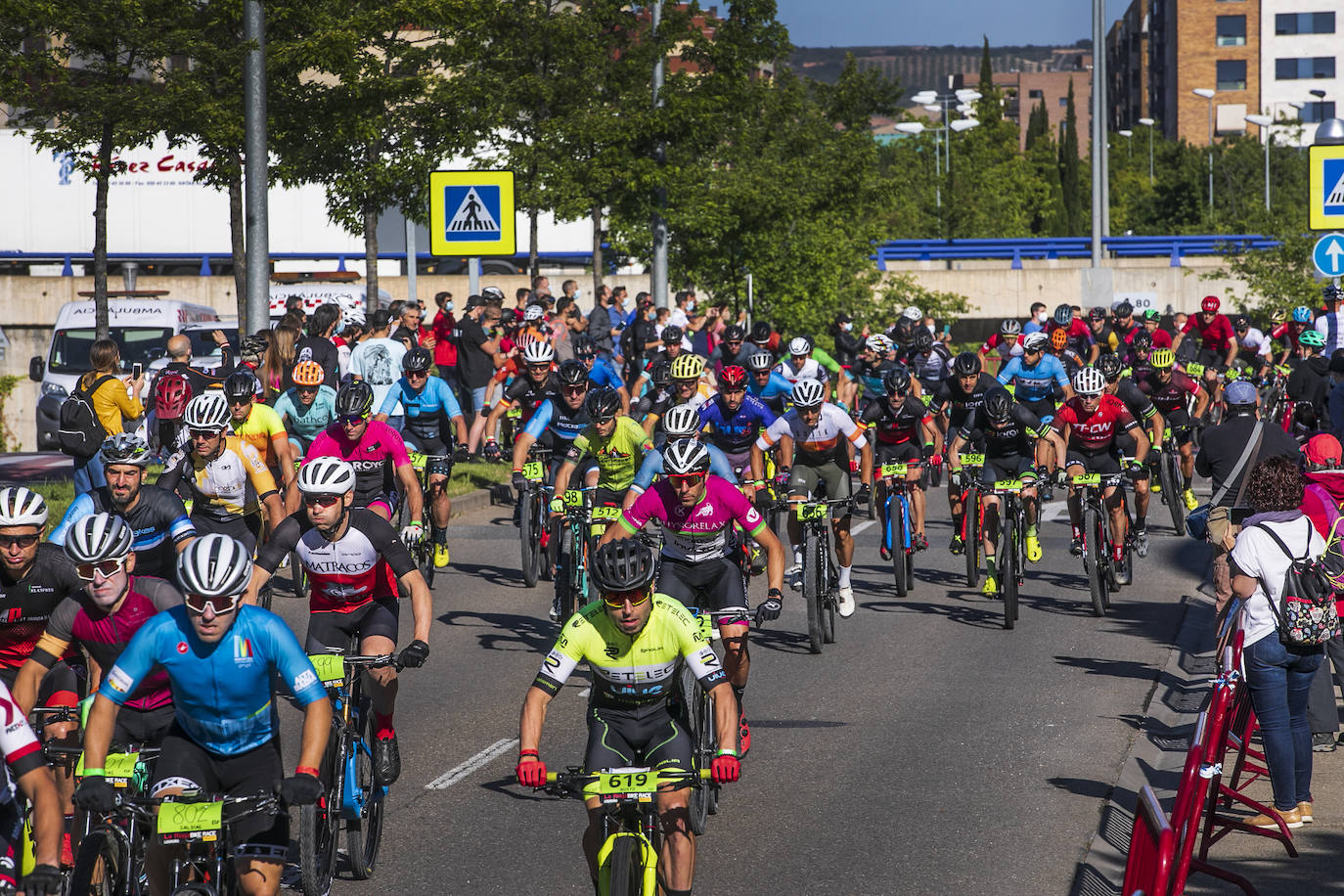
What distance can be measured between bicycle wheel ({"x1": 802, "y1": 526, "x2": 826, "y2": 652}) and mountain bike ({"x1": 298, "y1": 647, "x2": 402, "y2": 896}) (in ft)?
17.1

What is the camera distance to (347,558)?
8203mm

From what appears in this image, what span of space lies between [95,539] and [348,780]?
1.54 meters

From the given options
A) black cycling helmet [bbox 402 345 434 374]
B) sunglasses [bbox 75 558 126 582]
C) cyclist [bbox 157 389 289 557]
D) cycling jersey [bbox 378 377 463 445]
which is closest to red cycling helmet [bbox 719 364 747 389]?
cycling jersey [bbox 378 377 463 445]

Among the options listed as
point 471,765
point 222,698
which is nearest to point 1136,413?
point 471,765

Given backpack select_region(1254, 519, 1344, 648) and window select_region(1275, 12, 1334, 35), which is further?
window select_region(1275, 12, 1334, 35)

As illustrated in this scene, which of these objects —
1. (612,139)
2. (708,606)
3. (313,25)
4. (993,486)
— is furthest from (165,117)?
(708,606)

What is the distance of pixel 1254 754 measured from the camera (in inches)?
344

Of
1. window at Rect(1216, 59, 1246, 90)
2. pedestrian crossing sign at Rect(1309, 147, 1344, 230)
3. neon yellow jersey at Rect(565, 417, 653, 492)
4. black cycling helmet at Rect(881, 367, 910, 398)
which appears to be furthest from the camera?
window at Rect(1216, 59, 1246, 90)

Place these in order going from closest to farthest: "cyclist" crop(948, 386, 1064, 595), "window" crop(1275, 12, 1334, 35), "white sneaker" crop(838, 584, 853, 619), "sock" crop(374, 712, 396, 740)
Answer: "sock" crop(374, 712, 396, 740) < "white sneaker" crop(838, 584, 853, 619) < "cyclist" crop(948, 386, 1064, 595) < "window" crop(1275, 12, 1334, 35)

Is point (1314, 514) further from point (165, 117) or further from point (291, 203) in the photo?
point (291, 203)

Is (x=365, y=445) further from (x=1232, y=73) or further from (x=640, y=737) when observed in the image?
(x=1232, y=73)

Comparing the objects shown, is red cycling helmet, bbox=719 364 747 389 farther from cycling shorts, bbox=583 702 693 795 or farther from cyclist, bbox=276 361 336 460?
cycling shorts, bbox=583 702 693 795

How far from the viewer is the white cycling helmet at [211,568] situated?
5871 mm

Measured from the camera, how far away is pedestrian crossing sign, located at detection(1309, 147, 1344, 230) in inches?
886
